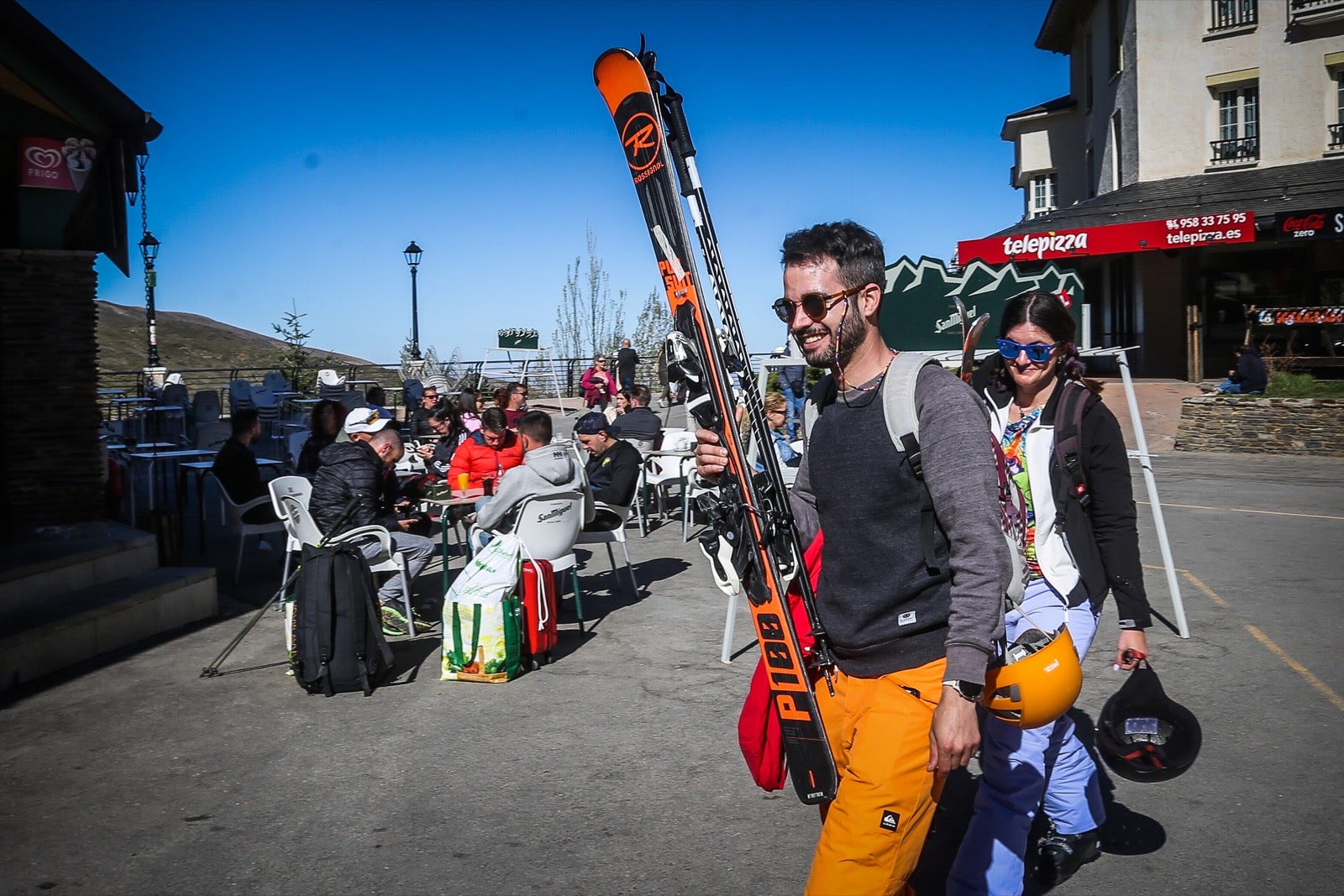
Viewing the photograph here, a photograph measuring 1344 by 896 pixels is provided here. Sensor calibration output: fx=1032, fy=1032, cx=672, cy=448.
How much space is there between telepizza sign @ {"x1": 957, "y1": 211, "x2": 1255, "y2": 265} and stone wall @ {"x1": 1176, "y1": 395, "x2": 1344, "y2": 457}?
4204 millimetres

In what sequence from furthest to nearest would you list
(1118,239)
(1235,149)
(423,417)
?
(1235,149) → (1118,239) → (423,417)

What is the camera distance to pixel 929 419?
7.27 ft

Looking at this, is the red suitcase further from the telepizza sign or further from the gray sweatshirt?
the telepizza sign

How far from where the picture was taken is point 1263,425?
17141 mm

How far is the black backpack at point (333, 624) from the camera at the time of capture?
18.1 ft

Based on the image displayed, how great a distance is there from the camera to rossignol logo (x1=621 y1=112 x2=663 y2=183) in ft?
9.69

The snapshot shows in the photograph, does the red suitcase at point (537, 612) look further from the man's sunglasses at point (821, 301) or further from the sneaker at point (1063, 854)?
the man's sunglasses at point (821, 301)

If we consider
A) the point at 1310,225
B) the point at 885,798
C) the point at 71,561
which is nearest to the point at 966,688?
the point at 885,798

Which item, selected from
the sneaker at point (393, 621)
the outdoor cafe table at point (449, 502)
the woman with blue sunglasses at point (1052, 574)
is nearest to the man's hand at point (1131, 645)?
the woman with blue sunglasses at point (1052, 574)

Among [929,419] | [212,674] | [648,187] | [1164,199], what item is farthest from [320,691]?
[1164,199]

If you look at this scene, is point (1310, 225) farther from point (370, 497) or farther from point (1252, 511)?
point (370, 497)

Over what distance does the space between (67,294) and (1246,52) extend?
25.2 metres

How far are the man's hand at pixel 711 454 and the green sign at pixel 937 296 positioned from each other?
19.6 ft

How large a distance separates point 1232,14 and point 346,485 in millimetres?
25574
